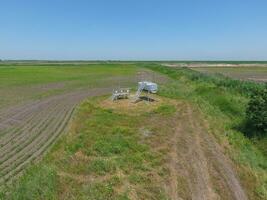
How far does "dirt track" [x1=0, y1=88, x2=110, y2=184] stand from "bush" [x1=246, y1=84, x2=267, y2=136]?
10.2 metres

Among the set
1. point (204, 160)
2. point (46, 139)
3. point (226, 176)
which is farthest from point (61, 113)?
point (226, 176)

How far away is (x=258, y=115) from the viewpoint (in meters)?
19.2

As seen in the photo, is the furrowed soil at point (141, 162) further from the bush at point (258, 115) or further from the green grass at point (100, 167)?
the bush at point (258, 115)

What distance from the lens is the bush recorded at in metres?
19.0

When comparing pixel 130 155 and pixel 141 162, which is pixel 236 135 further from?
pixel 141 162

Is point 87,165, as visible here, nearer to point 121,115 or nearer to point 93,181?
point 93,181

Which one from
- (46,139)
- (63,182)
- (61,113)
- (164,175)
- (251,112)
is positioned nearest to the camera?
(63,182)

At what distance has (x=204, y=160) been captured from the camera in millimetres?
14445

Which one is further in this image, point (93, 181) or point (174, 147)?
point (174, 147)

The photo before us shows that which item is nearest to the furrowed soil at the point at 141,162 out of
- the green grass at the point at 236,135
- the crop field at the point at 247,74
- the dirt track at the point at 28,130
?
the green grass at the point at 236,135

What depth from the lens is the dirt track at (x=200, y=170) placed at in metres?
11.4

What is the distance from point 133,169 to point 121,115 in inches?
423

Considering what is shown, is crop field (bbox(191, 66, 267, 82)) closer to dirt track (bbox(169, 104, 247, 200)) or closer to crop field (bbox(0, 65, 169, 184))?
crop field (bbox(0, 65, 169, 184))

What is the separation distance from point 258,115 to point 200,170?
24.3 ft
